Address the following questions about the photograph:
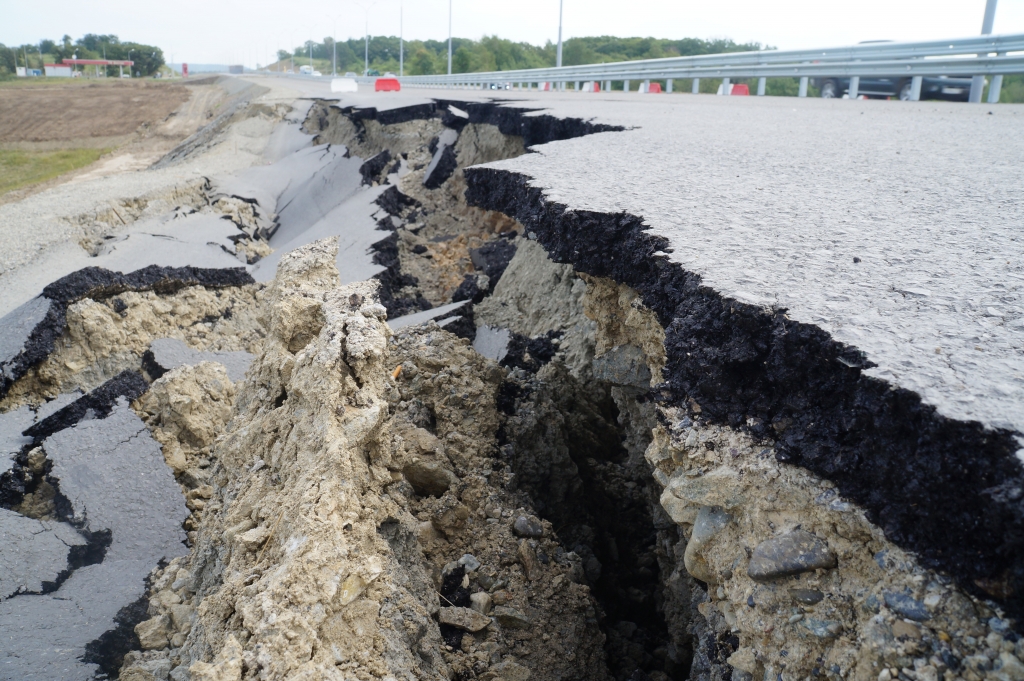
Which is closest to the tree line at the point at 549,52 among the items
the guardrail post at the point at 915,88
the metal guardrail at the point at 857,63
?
the metal guardrail at the point at 857,63

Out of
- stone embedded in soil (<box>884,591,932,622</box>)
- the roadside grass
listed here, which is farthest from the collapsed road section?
the roadside grass

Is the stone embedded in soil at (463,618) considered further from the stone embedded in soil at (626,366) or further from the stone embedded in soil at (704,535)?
the stone embedded in soil at (626,366)

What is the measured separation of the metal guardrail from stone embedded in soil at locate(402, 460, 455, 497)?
30.7ft

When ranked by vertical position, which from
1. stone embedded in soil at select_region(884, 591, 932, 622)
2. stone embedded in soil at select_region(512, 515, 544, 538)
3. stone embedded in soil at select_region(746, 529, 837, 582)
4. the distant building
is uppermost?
the distant building

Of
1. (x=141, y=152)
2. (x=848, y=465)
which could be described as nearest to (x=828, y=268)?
(x=848, y=465)

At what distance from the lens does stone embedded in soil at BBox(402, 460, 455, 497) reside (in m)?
2.68

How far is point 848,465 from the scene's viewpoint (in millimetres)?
1369

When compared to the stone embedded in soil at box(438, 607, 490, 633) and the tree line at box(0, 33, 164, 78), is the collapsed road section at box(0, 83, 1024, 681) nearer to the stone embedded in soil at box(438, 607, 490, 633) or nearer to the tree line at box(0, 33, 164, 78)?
the stone embedded in soil at box(438, 607, 490, 633)

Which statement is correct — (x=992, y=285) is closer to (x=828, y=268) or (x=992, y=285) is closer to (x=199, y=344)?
(x=828, y=268)

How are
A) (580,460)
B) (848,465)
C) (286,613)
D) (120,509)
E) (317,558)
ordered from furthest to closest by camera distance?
(120,509), (580,460), (317,558), (286,613), (848,465)

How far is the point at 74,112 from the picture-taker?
30.0 m

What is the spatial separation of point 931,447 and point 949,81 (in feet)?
45.7

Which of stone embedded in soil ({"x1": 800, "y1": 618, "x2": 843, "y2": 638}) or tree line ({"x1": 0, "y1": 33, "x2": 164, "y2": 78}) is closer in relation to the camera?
stone embedded in soil ({"x1": 800, "y1": 618, "x2": 843, "y2": 638})

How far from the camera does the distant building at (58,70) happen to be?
176 ft
